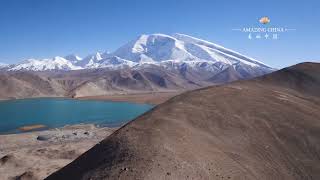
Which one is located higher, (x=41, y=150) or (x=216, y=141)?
(x=216, y=141)

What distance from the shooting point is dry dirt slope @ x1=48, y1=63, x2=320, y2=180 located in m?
23.5

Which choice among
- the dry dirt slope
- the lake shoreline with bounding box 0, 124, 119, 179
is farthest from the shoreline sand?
the dry dirt slope

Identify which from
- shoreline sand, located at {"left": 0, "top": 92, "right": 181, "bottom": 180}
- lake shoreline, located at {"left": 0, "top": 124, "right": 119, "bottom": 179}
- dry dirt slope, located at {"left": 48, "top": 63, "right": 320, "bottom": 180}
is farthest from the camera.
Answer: lake shoreline, located at {"left": 0, "top": 124, "right": 119, "bottom": 179}

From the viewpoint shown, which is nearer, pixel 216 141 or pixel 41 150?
pixel 216 141

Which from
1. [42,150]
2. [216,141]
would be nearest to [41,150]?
[42,150]

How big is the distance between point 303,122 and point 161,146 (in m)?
18.3

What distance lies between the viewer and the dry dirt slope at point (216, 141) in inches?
925

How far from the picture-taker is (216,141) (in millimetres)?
30000

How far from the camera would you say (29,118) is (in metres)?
112

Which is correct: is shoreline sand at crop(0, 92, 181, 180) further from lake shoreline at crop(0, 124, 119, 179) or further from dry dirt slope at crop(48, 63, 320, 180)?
dry dirt slope at crop(48, 63, 320, 180)

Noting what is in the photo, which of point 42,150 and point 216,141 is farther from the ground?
point 216,141

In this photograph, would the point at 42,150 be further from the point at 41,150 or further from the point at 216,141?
the point at 216,141

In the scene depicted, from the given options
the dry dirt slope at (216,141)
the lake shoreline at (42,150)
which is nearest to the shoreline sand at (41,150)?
the lake shoreline at (42,150)

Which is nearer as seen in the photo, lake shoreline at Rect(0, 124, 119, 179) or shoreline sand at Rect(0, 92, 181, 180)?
shoreline sand at Rect(0, 92, 181, 180)
